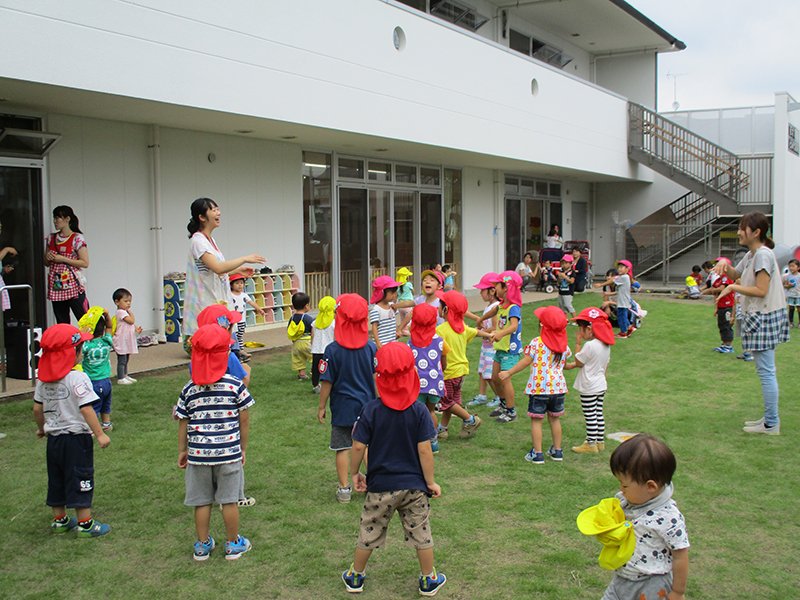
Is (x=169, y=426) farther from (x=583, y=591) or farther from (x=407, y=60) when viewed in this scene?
(x=407, y=60)

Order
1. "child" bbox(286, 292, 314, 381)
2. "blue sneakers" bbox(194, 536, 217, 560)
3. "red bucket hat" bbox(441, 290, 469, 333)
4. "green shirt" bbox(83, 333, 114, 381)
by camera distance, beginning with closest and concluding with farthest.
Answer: "blue sneakers" bbox(194, 536, 217, 560), "green shirt" bbox(83, 333, 114, 381), "red bucket hat" bbox(441, 290, 469, 333), "child" bbox(286, 292, 314, 381)

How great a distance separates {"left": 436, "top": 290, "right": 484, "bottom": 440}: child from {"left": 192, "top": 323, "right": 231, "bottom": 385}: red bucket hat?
9.19ft

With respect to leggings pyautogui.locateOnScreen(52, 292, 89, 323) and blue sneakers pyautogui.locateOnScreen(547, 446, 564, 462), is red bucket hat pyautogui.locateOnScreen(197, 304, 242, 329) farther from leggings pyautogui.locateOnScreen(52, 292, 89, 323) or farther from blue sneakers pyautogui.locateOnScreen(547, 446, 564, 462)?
leggings pyautogui.locateOnScreen(52, 292, 89, 323)

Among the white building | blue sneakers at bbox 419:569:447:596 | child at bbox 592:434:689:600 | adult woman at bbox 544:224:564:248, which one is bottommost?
blue sneakers at bbox 419:569:447:596

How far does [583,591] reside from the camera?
4258 millimetres

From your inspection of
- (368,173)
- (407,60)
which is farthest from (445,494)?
(368,173)

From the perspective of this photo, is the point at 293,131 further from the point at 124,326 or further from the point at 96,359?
the point at 96,359

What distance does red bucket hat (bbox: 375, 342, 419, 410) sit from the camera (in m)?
4.23

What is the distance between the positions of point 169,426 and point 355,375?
2962 millimetres

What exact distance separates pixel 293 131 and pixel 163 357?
4.44 meters

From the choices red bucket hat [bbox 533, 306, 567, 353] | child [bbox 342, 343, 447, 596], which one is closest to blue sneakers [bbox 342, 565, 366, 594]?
child [bbox 342, 343, 447, 596]

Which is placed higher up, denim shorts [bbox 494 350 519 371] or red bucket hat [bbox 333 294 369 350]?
red bucket hat [bbox 333 294 369 350]

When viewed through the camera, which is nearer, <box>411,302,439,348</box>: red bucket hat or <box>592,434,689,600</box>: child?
<box>592,434,689,600</box>: child

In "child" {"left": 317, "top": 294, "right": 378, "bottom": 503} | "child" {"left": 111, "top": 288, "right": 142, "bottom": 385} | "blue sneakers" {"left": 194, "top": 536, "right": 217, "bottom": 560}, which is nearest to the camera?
"blue sneakers" {"left": 194, "top": 536, "right": 217, "bottom": 560}
